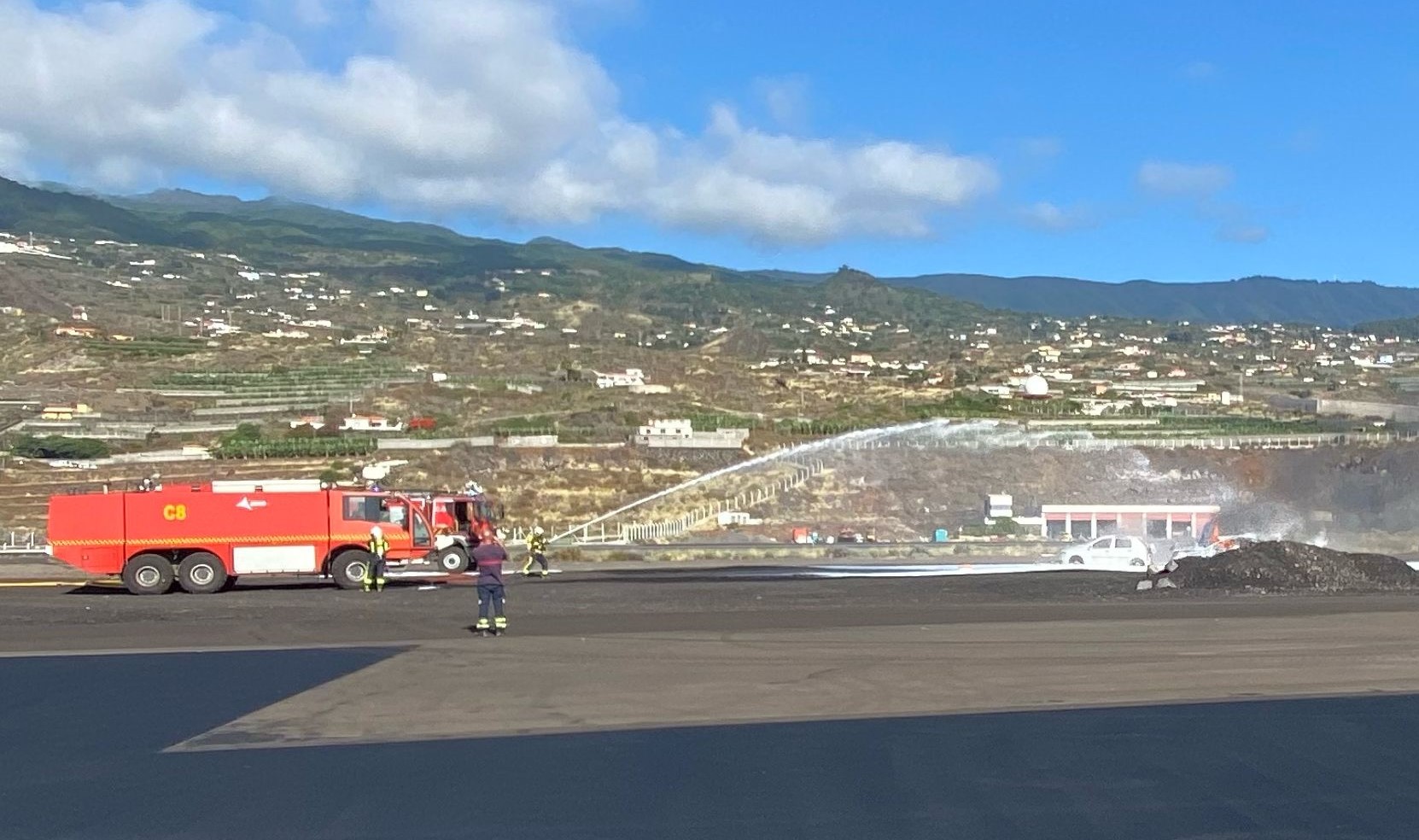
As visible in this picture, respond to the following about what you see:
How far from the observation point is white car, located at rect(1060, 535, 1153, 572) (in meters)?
43.3

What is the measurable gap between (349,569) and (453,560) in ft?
10.3

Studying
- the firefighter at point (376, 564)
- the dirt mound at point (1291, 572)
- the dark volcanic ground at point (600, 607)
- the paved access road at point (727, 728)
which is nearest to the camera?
the paved access road at point (727, 728)

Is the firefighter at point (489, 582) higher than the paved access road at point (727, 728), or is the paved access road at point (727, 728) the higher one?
the firefighter at point (489, 582)

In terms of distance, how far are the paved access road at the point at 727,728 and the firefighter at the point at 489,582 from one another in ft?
1.78

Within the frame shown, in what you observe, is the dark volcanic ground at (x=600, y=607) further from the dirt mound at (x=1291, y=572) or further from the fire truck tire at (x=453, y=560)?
the fire truck tire at (x=453, y=560)

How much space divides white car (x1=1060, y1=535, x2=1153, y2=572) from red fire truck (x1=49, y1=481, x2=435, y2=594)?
21.2m

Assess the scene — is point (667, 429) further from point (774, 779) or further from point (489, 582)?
point (774, 779)

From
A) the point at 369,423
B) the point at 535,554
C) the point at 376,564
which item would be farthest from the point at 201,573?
the point at 369,423

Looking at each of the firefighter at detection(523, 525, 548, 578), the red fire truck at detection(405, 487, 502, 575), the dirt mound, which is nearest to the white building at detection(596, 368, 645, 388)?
the red fire truck at detection(405, 487, 502, 575)

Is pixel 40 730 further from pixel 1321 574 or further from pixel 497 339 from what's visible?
pixel 497 339

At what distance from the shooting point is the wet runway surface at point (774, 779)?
31.4ft

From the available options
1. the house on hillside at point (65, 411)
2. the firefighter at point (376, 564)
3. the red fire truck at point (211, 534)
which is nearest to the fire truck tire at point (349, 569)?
the red fire truck at point (211, 534)

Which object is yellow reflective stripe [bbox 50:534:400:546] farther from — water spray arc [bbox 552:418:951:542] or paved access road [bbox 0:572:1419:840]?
water spray arc [bbox 552:418:951:542]

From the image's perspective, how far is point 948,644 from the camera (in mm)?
21094
